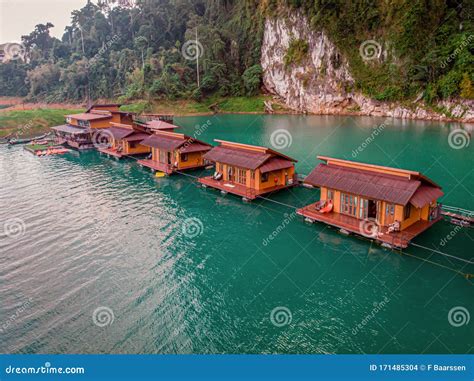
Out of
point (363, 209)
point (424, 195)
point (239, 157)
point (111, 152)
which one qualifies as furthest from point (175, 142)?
point (424, 195)

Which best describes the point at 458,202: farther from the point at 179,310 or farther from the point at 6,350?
the point at 6,350

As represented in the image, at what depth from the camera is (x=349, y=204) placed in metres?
24.0

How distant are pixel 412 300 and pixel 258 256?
26.5ft

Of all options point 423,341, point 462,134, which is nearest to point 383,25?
point 462,134

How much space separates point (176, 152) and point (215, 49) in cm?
6985

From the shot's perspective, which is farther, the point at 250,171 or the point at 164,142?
the point at 164,142

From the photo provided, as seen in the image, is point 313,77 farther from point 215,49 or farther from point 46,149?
point 46,149

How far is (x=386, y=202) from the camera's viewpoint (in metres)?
21.6

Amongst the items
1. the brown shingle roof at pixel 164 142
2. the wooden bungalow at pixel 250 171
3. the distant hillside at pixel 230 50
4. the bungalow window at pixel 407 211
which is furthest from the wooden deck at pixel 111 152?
the distant hillside at pixel 230 50

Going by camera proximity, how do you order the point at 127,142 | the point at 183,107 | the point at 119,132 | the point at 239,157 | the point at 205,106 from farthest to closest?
the point at 205,106
the point at 183,107
the point at 119,132
the point at 127,142
the point at 239,157

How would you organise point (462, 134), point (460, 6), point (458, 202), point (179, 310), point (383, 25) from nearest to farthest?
point (179, 310), point (458, 202), point (462, 134), point (460, 6), point (383, 25)

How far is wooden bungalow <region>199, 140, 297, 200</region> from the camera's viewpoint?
2970 cm

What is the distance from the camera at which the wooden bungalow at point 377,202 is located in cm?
2133

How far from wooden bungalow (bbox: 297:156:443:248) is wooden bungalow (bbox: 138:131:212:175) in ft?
52.9
